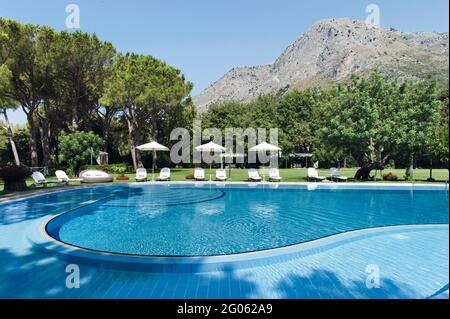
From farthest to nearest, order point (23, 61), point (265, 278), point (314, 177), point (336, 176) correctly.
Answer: point (23, 61), point (314, 177), point (336, 176), point (265, 278)

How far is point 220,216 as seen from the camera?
921cm

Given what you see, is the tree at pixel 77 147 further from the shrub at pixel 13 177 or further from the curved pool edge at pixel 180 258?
the curved pool edge at pixel 180 258

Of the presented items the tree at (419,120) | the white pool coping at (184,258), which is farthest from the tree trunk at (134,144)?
the white pool coping at (184,258)

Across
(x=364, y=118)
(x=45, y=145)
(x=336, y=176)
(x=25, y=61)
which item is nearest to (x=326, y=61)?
(x=364, y=118)

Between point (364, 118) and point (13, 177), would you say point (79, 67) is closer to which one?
point (13, 177)

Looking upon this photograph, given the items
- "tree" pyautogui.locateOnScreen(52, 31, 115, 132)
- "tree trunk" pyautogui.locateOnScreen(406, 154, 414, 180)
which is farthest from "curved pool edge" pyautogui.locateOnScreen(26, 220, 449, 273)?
"tree" pyautogui.locateOnScreen(52, 31, 115, 132)

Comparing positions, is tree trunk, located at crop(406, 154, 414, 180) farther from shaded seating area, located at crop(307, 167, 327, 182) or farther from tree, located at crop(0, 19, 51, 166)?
tree, located at crop(0, 19, 51, 166)

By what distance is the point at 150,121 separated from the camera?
28.5 meters

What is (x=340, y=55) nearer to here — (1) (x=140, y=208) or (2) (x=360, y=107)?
(2) (x=360, y=107)

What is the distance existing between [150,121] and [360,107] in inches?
753

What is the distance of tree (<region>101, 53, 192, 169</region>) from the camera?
2275 centimetres

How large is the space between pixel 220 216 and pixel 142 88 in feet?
56.4

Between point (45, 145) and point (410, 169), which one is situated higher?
point (45, 145)
